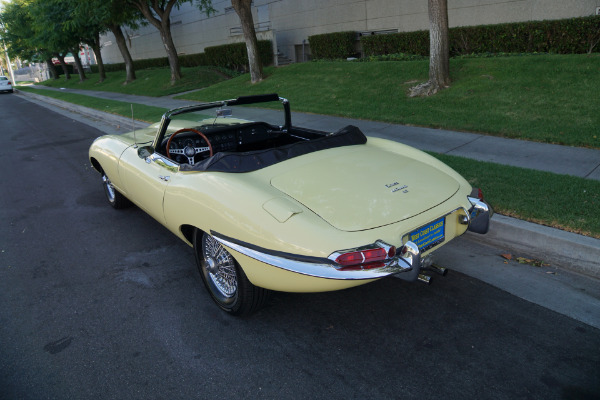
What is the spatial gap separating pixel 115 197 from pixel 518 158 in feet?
18.1

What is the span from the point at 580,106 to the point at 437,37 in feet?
10.8

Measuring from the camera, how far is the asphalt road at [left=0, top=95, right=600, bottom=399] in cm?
250

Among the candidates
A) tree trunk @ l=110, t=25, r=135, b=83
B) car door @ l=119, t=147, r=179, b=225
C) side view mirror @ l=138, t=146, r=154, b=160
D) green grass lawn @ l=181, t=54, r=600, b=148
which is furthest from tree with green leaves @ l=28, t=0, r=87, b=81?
side view mirror @ l=138, t=146, r=154, b=160

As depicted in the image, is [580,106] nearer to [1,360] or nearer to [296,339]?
[296,339]

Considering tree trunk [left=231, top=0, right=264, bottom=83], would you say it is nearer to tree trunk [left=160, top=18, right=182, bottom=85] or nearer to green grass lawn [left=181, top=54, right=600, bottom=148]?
green grass lawn [left=181, top=54, right=600, bottom=148]

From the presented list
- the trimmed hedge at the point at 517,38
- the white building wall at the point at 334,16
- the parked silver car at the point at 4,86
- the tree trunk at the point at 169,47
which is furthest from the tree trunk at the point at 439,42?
the parked silver car at the point at 4,86

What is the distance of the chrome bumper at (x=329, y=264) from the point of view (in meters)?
2.50

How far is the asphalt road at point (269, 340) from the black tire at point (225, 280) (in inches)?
5.1

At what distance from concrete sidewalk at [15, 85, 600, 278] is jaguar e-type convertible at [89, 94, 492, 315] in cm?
74

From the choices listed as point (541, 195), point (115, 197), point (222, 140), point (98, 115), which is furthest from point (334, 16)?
point (222, 140)

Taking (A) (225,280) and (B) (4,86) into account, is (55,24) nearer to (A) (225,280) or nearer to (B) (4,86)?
(B) (4,86)

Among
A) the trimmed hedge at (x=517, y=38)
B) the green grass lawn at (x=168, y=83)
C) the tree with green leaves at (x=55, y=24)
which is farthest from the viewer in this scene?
the tree with green leaves at (x=55, y=24)

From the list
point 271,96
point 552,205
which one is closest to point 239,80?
point 271,96

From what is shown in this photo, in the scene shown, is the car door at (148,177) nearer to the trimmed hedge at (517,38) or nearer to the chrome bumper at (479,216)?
the chrome bumper at (479,216)
